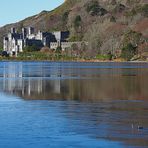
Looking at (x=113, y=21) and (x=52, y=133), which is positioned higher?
(x=113, y=21)

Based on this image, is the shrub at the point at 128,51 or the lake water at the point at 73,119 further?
the shrub at the point at 128,51

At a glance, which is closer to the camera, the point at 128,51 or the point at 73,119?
the point at 73,119

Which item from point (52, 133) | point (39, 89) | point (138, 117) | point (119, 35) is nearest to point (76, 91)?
point (39, 89)

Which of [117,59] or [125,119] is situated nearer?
[125,119]

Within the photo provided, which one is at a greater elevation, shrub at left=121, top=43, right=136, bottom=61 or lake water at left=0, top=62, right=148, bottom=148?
shrub at left=121, top=43, right=136, bottom=61

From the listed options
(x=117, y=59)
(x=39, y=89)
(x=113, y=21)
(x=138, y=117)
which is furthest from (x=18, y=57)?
(x=138, y=117)

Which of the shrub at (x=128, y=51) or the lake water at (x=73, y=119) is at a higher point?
the shrub at (x=128, y=51)

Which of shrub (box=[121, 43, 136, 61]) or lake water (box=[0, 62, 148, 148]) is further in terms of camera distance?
shrub (box=[121, 43, 136, 61])

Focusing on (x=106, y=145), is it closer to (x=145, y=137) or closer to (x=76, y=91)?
(x=145, y=137)

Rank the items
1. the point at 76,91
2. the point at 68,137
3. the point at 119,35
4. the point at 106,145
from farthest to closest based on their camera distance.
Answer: the point at 119,35 < the point at 76,91 < the point at 68,137 < the point at 106,145

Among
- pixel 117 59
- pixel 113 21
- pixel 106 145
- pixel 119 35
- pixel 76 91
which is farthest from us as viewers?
pixel 113 21

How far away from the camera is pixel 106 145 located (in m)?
16.6

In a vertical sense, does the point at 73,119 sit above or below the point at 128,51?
below

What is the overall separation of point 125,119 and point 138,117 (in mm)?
896
